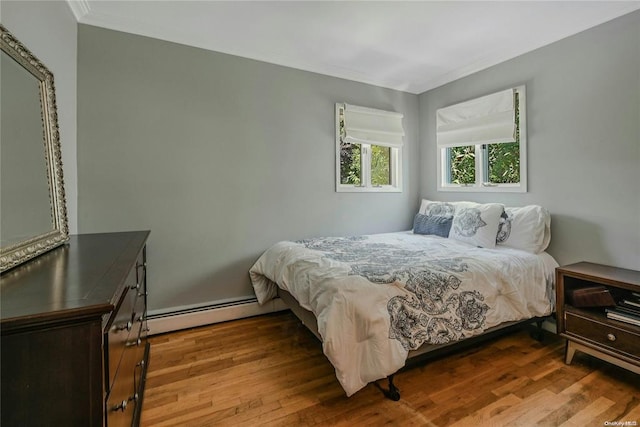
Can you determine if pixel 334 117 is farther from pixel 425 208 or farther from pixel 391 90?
pixel 425 208

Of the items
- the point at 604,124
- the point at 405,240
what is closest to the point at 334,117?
the point at 405,240

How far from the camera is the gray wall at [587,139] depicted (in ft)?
6.96

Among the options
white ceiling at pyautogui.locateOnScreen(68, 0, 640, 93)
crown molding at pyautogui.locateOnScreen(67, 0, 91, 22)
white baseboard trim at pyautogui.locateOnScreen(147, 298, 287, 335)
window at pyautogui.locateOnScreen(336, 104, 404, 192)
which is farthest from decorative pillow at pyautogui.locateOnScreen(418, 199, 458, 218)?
crown molding at pyautogui.locateOnScreen(67, 0, 91, 22)

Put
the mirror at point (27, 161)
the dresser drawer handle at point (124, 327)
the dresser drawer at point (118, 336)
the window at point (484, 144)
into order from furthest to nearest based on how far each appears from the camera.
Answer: the window at point (484, 144), the mirror at point (27, 161), the dresser drawer handle at point (124, 327), the dresser drawer at point (118, 336)

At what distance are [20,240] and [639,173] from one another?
11.3ft

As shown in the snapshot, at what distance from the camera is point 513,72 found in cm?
282

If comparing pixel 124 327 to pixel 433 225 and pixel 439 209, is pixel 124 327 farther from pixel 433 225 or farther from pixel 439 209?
pixel 439 209

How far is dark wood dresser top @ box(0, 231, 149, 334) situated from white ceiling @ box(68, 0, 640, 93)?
186 centimetres

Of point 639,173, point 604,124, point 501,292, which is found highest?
point 604,124

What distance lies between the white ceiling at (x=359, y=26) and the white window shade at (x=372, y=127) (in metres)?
0.50

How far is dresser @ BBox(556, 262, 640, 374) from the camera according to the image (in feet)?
5.83

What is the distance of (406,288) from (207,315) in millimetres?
1841

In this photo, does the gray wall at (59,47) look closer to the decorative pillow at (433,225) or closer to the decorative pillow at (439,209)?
the decorative pillow at (433,225)

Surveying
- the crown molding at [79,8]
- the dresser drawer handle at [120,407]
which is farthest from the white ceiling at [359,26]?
the dresser drawer handle at [120,407]
